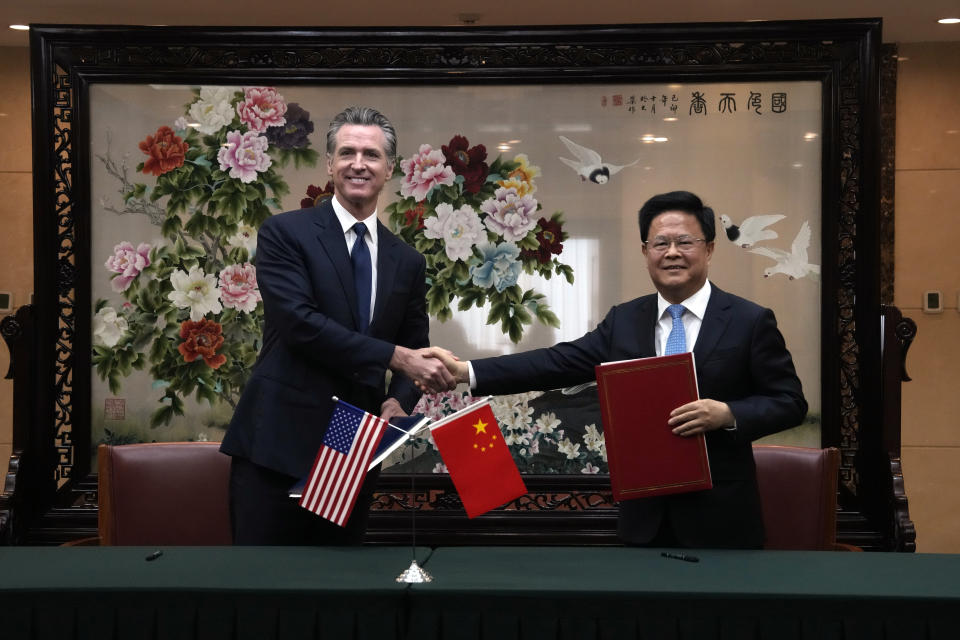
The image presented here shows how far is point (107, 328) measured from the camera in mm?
3842

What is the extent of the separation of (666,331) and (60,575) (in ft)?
5.25

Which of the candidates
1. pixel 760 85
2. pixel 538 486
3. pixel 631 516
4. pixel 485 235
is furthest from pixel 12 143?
pixel 631 516

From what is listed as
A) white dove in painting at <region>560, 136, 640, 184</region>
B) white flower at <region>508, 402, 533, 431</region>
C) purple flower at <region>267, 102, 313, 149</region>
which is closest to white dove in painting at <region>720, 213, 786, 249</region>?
white dove in painting at <region>560, 136, 640, 184</region>

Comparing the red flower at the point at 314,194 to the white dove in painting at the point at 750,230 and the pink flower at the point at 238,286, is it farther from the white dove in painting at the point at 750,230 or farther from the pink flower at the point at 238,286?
the white dove in painting at the point at 750,230

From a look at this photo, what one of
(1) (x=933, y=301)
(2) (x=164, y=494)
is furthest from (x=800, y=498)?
(1) (x=933, y=301)

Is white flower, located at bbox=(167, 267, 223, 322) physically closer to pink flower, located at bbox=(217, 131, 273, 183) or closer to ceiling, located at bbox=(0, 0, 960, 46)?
pink flower, located at bbox=(217, 131, 273, 183)

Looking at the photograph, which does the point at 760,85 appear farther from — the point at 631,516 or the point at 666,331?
the point at 631,516

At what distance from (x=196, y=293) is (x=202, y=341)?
184 mm

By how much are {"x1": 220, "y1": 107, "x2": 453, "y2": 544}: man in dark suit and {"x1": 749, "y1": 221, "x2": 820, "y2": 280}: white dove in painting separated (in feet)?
4.89

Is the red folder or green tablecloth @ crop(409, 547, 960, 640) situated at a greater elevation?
the red folder

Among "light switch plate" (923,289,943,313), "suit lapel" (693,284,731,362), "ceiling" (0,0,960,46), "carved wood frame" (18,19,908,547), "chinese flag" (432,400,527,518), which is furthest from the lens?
"light switch plate" (923,289,943,313)

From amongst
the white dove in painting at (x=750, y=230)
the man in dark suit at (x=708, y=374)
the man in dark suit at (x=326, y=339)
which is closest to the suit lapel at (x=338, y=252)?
the man in dark suit at (x=326, y=339)

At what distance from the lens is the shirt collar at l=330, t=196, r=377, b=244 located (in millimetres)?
2893

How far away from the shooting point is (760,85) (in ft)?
12.4
